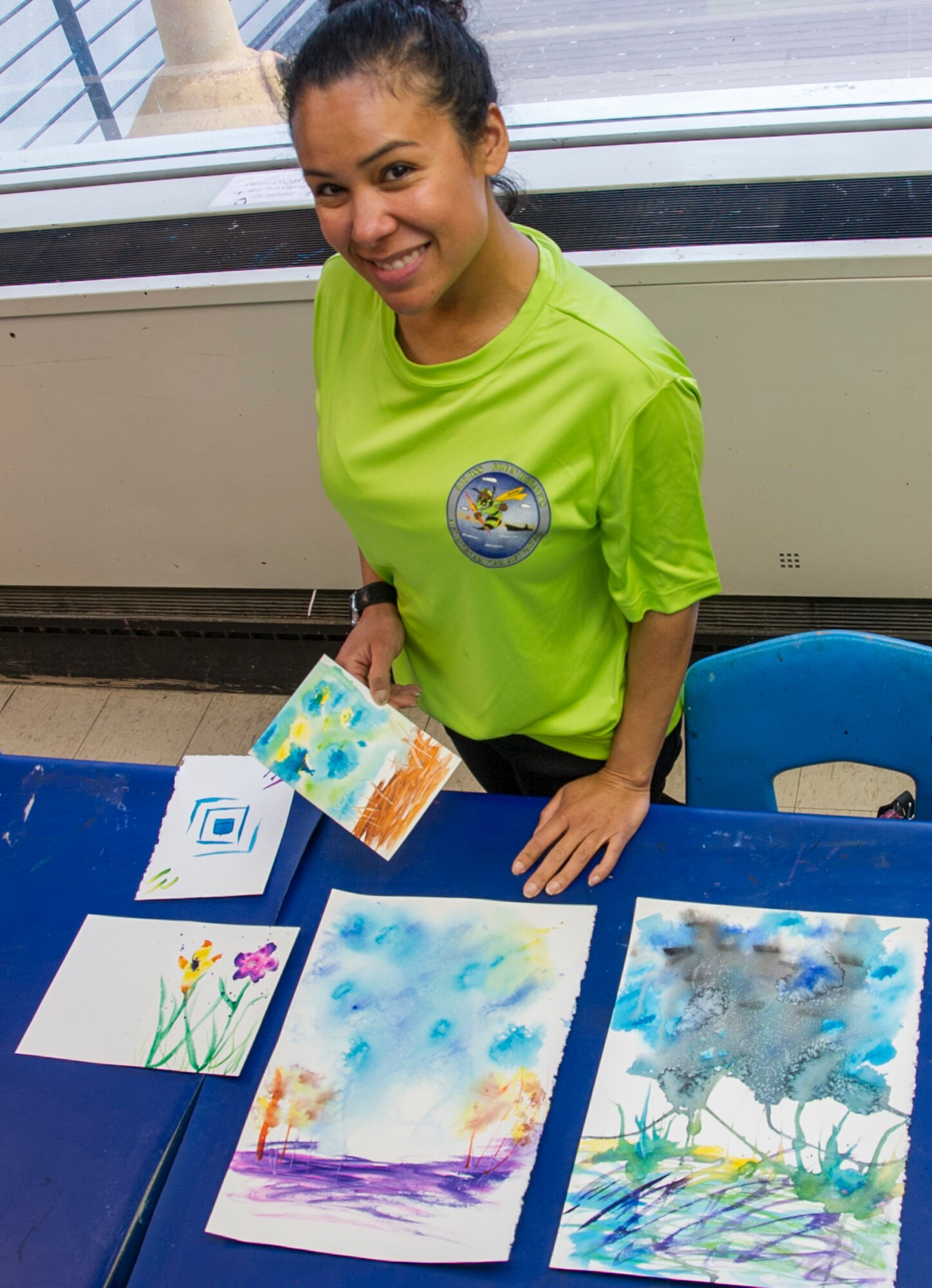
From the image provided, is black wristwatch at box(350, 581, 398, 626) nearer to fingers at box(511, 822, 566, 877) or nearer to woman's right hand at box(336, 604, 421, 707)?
woman's right hand at box(336, 604, 421, 707)

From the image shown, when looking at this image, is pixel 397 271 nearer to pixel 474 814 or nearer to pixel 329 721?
pixel 329 721

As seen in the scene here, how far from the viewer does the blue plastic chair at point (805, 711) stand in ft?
4.28

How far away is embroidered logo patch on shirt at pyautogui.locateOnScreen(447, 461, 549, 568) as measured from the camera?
1.07m

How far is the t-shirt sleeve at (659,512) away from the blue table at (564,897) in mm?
270

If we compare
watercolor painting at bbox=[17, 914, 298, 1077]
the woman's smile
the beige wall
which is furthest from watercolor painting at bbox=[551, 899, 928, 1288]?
the beige wall

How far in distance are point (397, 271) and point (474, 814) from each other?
605 millimetres

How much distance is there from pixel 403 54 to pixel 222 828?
85 cm

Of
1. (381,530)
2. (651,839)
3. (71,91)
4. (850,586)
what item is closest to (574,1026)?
(651,839)

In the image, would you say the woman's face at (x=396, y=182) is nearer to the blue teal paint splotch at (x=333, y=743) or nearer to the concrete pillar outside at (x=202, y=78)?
the blue teal paint splotch at (x=333, y=743)

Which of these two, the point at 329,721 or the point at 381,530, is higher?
the point at 381,530

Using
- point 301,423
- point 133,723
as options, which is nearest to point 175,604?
point 133,723

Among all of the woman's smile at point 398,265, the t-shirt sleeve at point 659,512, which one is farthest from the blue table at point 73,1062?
the woman's smile at point 398,265

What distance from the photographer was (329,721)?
126 cm

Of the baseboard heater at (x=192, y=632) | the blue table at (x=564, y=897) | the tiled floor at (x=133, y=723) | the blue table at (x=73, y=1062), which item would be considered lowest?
the tiled floor at (x=133, y=723)
